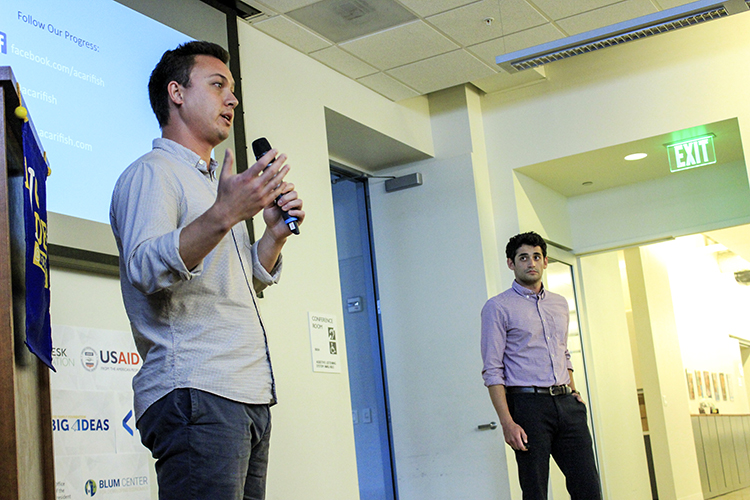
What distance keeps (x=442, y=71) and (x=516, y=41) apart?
0.53 metres

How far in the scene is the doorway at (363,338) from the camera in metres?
5.51

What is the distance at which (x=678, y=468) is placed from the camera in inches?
281

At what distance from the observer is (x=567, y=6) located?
4371mm

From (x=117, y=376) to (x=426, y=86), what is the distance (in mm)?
3140

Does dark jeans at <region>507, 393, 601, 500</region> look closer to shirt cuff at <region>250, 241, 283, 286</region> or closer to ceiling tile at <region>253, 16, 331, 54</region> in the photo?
shirt cuff at <region>250, 241, 283, 286</region>

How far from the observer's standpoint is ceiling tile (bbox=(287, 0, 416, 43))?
4.09m

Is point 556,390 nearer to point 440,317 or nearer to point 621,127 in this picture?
point 440,317

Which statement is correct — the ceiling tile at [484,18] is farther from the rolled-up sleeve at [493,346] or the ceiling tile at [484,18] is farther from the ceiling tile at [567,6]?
the rolled-up sleeve at [493,346]

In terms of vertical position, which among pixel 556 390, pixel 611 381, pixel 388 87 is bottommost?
pixel 611 381

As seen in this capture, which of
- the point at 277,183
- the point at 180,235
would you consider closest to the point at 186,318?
the point at 180,235

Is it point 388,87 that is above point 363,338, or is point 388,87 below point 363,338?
above

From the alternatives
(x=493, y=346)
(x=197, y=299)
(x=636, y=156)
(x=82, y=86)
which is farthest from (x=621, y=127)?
(x=197, y=299)

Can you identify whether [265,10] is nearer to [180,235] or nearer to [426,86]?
[426,86]

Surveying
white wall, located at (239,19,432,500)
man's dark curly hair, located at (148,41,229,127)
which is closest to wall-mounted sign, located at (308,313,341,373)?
white wall, located at (239,19,432,500)
